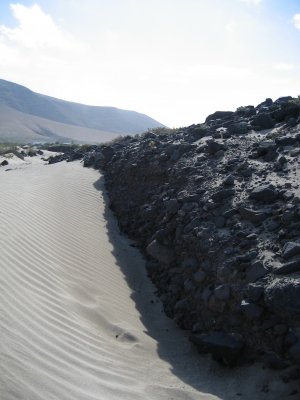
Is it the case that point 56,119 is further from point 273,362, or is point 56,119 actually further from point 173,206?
point 273,362

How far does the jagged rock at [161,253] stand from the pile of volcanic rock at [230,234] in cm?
2

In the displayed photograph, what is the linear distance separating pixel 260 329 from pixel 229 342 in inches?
15.3

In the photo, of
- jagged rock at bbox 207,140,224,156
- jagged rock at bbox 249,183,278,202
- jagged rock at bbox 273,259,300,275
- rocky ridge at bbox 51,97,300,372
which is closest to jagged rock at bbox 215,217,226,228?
rocky ridge at bbox 51,97,300,372

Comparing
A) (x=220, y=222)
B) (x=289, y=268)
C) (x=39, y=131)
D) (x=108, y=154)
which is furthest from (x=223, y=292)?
(x=39, y=131)

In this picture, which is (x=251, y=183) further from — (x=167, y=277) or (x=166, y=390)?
(x=166, y=390)

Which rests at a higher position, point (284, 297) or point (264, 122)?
point (264, 122)

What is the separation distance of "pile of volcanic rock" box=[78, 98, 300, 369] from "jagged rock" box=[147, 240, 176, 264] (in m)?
0.02

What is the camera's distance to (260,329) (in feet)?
13.5

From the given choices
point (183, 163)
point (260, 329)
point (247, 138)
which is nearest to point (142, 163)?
point (183, 163)

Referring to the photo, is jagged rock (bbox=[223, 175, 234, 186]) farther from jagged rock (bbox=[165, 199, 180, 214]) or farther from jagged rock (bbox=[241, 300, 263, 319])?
jagged rock (bbox=[241, 300, 263, 319])

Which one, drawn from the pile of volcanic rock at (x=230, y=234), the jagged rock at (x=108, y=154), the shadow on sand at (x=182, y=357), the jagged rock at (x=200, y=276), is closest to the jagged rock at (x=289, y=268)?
the pile of volcanic rock at (x=230, y=234)

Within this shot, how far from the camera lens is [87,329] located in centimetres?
464

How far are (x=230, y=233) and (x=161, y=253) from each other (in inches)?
62.5

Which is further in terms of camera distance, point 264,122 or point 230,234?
point 264,122
